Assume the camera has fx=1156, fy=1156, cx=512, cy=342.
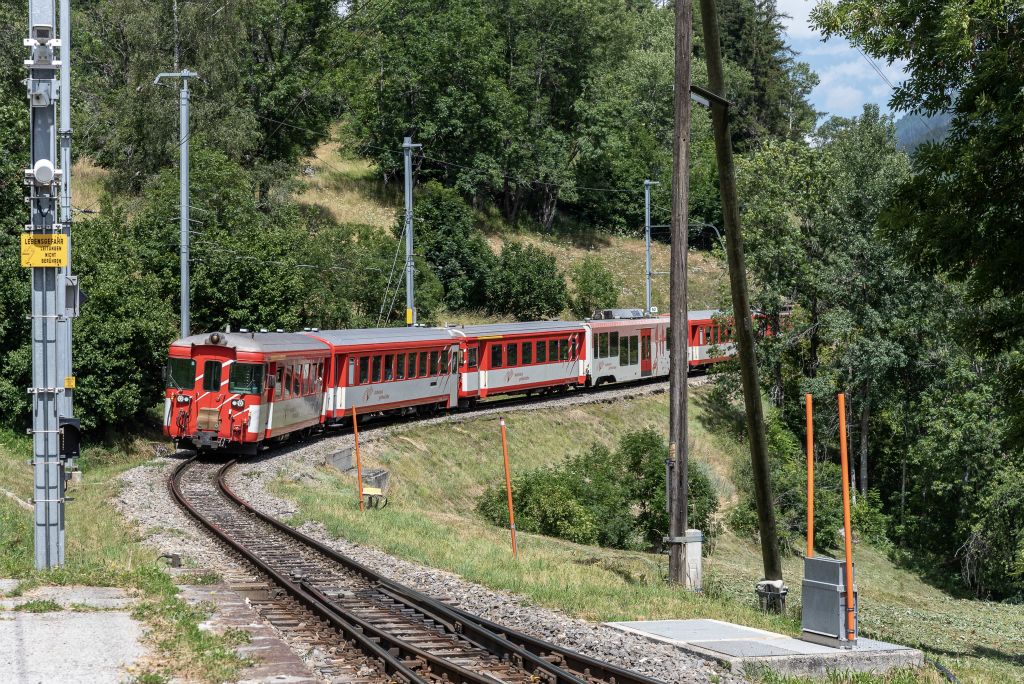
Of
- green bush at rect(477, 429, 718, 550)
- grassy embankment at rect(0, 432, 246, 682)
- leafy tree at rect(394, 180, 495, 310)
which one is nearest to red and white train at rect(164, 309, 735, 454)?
grassy embankment at rect(0, 432, 246, 682)

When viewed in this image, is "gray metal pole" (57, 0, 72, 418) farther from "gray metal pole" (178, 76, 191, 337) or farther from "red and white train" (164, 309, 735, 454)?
"gray metal pole" (178, 76, 191, 337)

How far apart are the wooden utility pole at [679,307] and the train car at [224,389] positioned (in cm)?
1228

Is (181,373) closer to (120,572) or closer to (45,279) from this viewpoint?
(45,279)

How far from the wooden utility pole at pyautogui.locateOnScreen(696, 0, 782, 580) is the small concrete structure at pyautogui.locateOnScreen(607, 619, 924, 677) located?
3245mm

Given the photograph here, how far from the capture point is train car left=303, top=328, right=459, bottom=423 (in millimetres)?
32188

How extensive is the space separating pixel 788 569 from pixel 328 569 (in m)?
19.7

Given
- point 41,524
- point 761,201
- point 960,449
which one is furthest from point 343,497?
point 761,201

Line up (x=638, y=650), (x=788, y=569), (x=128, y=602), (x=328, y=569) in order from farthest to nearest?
(x=788, y=569) < (x=328, y=569) < (x=128, y=602) < (x=638, y=650)

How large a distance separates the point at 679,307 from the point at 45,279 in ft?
29.5

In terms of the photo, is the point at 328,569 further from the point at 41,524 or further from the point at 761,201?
the point at 761,201

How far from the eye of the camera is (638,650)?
11531mm

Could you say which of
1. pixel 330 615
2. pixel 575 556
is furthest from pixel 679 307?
pixel 330 615

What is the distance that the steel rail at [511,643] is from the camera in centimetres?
1024

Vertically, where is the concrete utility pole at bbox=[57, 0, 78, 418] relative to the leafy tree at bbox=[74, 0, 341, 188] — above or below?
below
